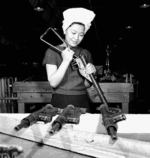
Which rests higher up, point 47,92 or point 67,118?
point 67,118

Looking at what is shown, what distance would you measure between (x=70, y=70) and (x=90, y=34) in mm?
11786

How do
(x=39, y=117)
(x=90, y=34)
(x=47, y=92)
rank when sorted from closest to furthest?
1. (x=39, y=117)
2. (x=47, y=92)
3. (x=90, y=34)

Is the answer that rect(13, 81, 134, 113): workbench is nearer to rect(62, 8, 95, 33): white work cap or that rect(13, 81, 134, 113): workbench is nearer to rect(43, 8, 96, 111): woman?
rect(43, 8, 96, 111): woman

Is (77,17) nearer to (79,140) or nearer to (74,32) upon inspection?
(74,32)

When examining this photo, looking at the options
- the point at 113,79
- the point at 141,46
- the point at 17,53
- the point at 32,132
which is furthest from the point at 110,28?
the point at 32,132

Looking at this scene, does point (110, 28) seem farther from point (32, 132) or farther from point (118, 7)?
point (32, 132)

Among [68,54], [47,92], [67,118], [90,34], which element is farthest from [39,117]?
[90,34]

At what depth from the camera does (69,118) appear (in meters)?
1.40

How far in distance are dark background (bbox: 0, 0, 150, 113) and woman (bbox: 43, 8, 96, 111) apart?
285 centimetres

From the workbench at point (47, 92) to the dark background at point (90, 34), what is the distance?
727 millimetres

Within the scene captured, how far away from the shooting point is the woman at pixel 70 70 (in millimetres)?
2031

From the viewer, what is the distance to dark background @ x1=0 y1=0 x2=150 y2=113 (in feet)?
24.8

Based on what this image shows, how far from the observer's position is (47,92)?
4203 mm

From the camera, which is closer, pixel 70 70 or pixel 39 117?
pixel 39 117
